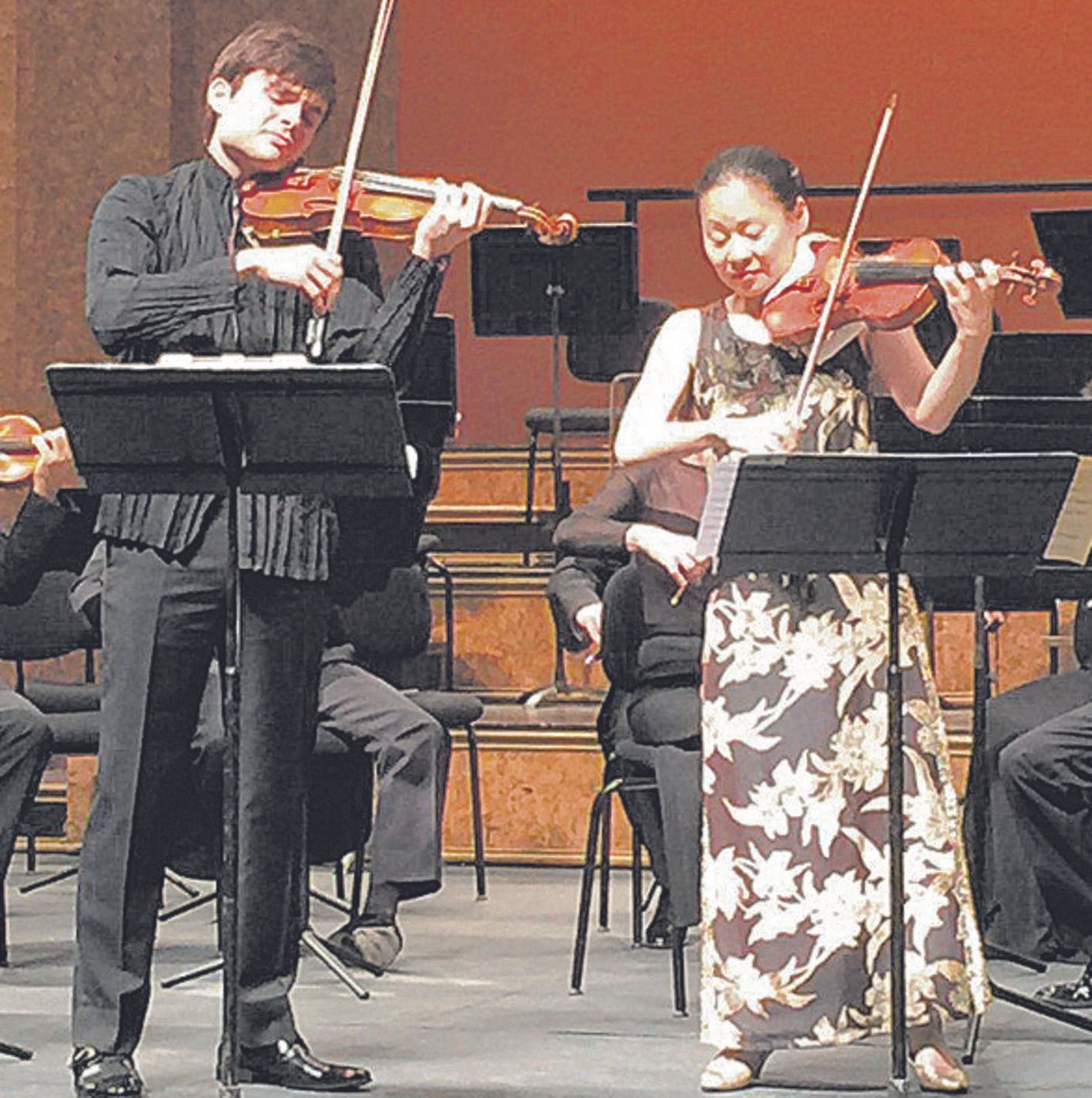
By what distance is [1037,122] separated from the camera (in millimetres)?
8312

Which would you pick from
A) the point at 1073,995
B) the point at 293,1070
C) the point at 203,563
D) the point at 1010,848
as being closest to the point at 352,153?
the point at 203,563

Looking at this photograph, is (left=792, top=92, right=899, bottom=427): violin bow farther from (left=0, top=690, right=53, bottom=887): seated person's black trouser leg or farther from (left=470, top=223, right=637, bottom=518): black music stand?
(left=470, top=223, right=637, bottom=518): black music stand

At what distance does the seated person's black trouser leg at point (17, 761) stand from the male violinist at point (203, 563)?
1.18m

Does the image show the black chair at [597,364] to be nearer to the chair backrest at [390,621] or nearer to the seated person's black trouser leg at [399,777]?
the chair backrest at [390,621]

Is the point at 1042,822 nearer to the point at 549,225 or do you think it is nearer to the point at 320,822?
the point at 320,822

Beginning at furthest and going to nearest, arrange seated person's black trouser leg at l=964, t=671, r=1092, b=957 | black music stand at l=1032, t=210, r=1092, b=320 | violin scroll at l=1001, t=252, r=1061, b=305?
1. black music stand at l=1032, t=210, r=1092, b=320
2. seated person's black trouser leg at l=964, t=671, r=1092, b=957
3. violin scroll at l=1001, t=252, r=1061, b=305

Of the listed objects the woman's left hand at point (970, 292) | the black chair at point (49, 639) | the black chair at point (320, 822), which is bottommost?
the black chair at point (320, 822)

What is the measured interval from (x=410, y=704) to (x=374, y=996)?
587 millimetres

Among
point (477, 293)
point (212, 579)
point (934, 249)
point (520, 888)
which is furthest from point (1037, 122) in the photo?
point (212, 579)

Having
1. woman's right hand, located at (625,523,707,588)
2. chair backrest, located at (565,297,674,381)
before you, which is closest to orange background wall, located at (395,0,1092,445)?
chair backrest, located at (565,297,674,381)

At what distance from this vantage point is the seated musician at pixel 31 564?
14.9 ft

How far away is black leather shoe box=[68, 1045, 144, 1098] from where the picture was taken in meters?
3.33

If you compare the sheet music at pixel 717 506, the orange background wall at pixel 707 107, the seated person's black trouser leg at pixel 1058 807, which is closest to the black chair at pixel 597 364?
the orange background wall at pixel 707 107

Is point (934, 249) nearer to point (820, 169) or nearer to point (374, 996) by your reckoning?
point (374, 996)
